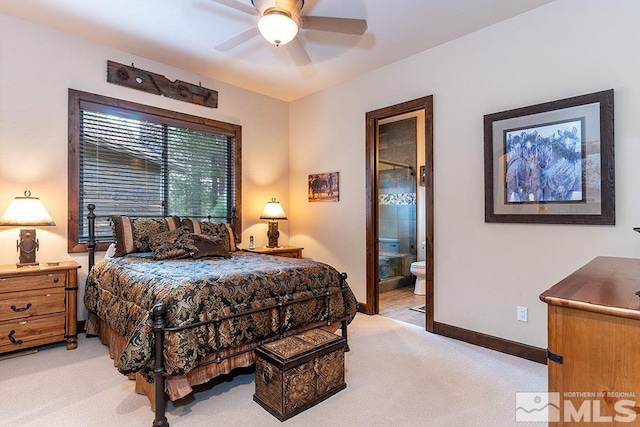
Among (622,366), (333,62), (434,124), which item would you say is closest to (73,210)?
(333,62)

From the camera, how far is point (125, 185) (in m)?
3.69

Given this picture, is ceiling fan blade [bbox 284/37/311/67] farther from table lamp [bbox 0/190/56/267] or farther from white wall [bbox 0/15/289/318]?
table lamp [bbox 0/190/56/267]

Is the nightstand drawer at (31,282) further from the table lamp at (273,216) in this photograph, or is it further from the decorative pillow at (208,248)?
the table lamp at (273,216)

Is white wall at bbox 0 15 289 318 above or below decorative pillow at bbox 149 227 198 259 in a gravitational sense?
above

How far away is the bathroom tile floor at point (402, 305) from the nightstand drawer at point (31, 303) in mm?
3251

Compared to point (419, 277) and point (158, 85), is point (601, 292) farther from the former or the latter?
point (158, 85)

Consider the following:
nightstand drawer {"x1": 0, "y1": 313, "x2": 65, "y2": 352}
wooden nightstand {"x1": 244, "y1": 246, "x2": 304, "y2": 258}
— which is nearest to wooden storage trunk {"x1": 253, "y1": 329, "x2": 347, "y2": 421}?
nightstand drawer {"x1": 0, "y1": 313, "x2": 65, "y2": 352}

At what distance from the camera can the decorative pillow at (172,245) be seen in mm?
3033

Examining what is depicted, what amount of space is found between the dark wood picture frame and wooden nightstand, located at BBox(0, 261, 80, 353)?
3766 millimetres

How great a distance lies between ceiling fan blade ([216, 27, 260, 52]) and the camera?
9.68 feet

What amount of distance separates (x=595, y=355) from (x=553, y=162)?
218 cm

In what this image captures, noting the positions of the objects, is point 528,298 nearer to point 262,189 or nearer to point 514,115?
point 514,115

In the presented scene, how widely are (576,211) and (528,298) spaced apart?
0.80 meters

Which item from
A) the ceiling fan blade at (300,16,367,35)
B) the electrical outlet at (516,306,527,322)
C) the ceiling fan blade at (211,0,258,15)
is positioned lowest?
the electrical outlet at (516,306,527,322)
